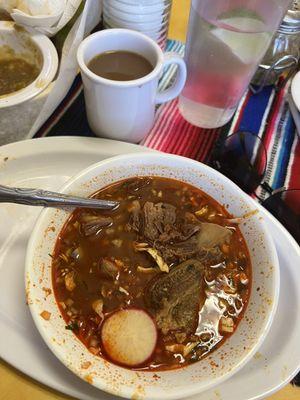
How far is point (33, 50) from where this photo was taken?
1549 mm

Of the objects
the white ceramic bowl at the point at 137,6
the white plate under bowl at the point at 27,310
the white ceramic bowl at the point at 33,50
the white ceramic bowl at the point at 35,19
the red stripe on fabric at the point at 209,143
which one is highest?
the white ceramic bowl at the point at 137,6

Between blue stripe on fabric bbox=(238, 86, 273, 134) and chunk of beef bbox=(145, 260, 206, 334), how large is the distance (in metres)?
0.76

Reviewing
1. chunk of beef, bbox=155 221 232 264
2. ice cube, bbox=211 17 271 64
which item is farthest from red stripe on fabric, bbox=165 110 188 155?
chunk of beef, bbox=155 221 232 264

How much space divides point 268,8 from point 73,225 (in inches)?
37.1

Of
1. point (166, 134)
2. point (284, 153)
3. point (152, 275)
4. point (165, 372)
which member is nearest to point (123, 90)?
point (166, 134)

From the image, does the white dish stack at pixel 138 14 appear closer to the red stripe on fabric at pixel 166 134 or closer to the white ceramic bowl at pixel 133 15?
the white ceramic bowl at pixel 133 15

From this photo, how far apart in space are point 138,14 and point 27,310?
1184mm

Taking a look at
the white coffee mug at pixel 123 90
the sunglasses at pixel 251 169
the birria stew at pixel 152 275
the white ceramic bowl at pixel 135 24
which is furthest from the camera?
the white ceramic bowl at pixel 135 24

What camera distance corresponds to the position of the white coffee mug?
1.28 metres

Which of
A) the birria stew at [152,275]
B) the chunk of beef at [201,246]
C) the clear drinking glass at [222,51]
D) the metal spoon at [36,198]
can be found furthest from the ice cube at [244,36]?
the metal spoon at [36,198]

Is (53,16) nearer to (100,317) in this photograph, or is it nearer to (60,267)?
(60,267)

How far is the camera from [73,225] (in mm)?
1203

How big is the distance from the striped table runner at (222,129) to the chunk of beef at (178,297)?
524mm

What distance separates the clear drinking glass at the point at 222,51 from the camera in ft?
4.39
